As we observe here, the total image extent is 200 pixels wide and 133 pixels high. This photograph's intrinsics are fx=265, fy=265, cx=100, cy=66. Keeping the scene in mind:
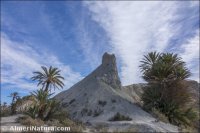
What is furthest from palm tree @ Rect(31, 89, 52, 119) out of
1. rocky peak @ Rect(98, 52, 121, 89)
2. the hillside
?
rocky peak @ Rect(98, 52, 121, 89)

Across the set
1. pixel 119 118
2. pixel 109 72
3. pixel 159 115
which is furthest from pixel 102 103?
pixel 159 115

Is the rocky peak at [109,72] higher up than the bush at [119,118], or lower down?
higher up

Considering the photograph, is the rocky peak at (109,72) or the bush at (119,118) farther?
the rocky peak at (109,72)

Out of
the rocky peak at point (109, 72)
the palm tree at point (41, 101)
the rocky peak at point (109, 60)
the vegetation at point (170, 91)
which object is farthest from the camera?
the rocky peak at point (109, 60)

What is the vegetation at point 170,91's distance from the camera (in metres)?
32.7

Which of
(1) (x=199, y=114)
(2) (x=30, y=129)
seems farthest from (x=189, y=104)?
(2) (x=30, y=129)

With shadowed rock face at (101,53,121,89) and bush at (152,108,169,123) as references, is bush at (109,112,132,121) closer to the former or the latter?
bush at (152,108,169,123)

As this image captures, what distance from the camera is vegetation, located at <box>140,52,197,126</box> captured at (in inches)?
1289

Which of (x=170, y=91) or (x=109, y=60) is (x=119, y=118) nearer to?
(x=170, y=91)

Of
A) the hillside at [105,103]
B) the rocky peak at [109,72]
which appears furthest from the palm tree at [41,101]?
the rocky peak at [109,72]

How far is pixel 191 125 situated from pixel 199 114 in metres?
4.66

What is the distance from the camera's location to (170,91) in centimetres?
3394

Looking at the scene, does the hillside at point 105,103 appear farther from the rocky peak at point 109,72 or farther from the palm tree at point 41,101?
the palm tree at point 41,101

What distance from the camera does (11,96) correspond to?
37656 mm
